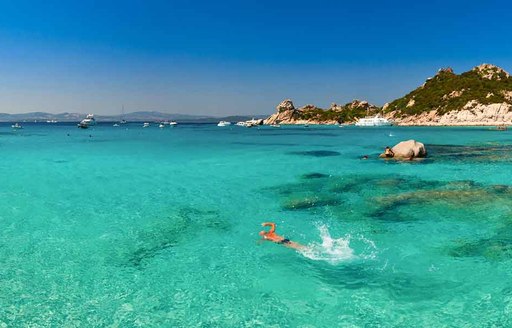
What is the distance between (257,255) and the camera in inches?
695

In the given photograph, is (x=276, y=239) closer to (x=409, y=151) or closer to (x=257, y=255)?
(x=257, y=255)

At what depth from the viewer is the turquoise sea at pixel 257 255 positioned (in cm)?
1255

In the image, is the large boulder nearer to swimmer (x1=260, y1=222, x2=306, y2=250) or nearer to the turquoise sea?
the turquoise sea

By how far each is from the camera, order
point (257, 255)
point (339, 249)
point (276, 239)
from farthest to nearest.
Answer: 1. point (276, 239)
2. point (339, 249)
3. point (257, 255)

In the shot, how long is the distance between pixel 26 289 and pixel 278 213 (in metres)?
14.9

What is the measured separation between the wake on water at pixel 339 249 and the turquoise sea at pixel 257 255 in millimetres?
94

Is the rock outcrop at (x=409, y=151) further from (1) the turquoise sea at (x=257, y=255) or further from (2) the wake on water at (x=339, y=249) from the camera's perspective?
(2) the wake on water at (x=339, y=249)

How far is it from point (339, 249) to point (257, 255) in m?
4.04

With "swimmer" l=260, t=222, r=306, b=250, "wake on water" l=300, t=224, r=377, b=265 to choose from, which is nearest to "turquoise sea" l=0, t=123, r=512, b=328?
"wake on water" l=300, t=224, r=377, b=265

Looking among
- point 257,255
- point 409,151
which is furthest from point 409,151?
point 257,255

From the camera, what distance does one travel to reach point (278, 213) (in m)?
24.9

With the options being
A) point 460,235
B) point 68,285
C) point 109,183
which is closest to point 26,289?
point 68,285

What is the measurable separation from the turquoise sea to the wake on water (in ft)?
0.31

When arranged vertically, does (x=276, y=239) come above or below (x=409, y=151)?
below
